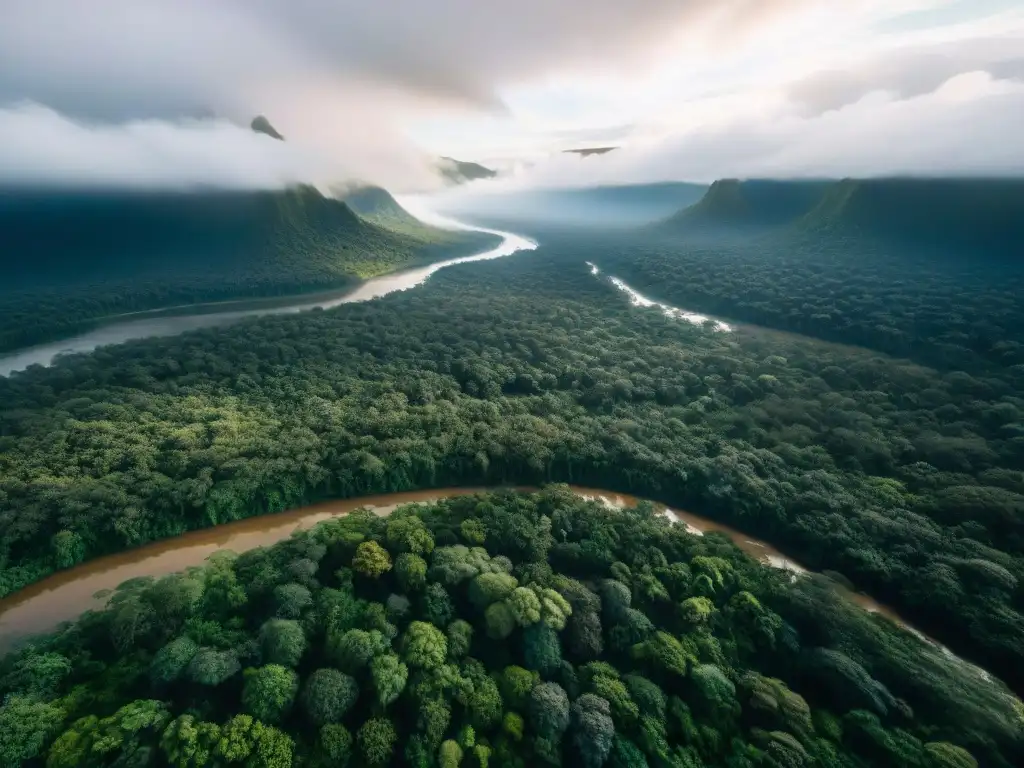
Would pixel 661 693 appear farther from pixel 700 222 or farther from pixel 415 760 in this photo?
pixel 700 222

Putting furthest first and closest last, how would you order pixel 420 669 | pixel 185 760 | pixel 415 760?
pixel 420 669, pixel 415 760, pixel 185 760

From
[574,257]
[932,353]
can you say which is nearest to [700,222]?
[574,257]

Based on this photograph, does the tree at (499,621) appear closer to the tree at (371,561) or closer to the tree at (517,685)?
the tree at (517,685)

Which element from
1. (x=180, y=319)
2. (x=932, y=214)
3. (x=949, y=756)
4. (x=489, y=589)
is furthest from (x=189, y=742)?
(x=932, y=214)

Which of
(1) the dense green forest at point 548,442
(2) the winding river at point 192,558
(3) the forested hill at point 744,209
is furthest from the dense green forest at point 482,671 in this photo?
(3) the forested hill at point 744,209

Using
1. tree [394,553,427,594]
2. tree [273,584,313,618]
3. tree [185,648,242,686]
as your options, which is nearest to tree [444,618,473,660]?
tree [394,553,427,594]
